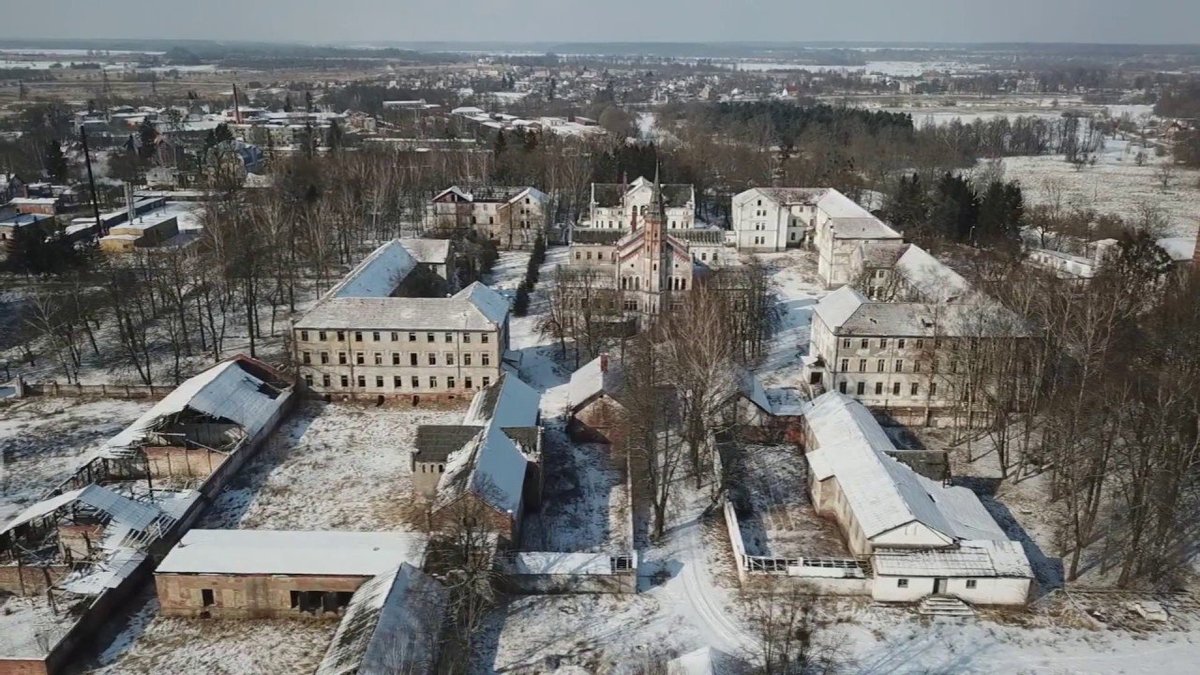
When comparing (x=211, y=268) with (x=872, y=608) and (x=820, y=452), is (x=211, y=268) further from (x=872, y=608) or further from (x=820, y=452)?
(x=872, y=608)

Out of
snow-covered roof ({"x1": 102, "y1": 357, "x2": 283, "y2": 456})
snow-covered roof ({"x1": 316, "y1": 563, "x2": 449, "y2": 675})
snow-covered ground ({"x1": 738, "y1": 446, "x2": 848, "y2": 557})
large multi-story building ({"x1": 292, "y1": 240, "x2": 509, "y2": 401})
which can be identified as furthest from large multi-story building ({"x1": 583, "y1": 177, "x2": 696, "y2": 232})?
snow-covered roof ({"x1": 316, "y1": 563, "x2": 449, "y2": 675})

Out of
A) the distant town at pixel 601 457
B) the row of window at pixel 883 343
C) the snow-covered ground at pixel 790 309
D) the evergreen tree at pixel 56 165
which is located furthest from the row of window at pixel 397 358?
the evergreen tree at pixel 56 165

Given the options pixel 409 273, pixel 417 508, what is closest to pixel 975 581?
pixel 417 508

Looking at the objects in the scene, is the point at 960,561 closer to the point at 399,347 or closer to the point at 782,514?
the point at 782,514

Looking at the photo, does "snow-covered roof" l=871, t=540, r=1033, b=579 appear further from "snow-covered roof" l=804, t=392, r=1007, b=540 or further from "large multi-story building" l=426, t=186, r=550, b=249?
"large multi-story building" l=426, t=186, r=550, b=249

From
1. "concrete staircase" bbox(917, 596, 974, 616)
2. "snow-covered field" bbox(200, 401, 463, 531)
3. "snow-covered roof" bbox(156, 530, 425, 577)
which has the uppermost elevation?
"snow-covered roof" bbox(156, 530, 425, 577)

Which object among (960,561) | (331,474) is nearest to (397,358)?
(331,474)
